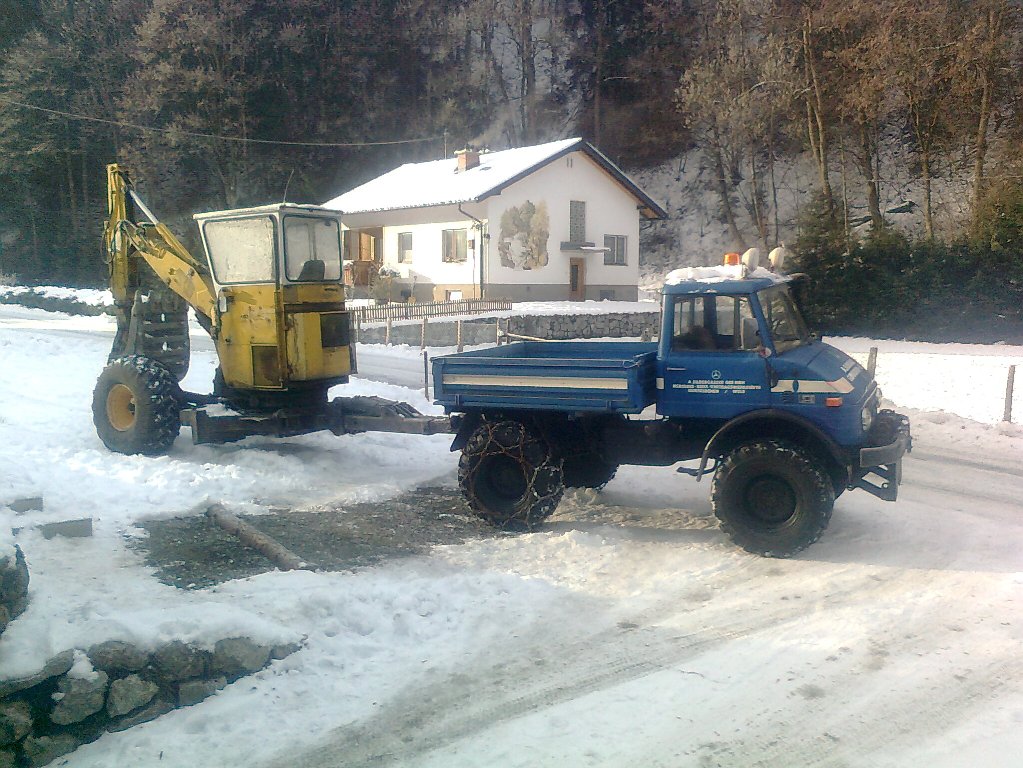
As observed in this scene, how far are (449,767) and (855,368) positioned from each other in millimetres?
5457

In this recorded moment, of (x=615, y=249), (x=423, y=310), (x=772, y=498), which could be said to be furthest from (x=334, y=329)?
(x=615, y=249)

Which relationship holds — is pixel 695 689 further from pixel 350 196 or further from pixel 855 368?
pixel 350 196

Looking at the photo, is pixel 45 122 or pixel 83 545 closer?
pixel 83 545

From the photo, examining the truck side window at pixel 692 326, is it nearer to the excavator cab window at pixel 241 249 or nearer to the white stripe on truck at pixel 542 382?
the white stripe on truck at pixel 542 382

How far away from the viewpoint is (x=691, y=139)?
5334 cm

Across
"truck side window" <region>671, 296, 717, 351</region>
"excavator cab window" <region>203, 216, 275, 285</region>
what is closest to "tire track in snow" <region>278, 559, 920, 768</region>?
"truck side window" <region>671, 296, 717, 351</region>

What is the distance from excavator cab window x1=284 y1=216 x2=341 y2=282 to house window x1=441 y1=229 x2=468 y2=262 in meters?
23.9

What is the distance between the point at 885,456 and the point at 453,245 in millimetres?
29127

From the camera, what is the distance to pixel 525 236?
114 feet

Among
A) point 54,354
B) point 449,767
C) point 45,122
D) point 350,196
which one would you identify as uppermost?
point 45,122

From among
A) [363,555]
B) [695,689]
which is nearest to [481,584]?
[363,555]

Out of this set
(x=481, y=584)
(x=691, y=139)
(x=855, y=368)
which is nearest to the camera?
(x=481, y=584)

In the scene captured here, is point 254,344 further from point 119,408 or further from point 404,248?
point 404,248

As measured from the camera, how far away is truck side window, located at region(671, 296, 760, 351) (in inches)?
300
